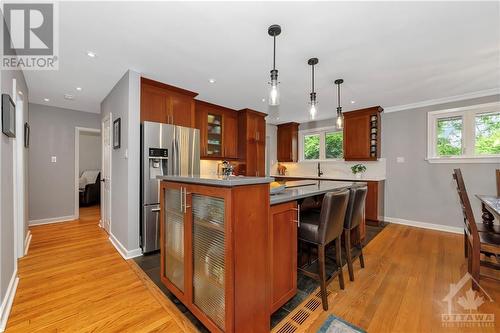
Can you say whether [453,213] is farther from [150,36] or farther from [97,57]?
[97,57]

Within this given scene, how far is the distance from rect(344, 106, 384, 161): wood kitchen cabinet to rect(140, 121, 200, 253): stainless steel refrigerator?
371 centimetres

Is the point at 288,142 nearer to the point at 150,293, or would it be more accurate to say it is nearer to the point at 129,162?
the point at 129,162

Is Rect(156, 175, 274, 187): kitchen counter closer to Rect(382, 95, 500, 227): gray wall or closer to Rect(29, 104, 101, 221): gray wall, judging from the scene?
Rect(382, 95, 500, 227): gray wall

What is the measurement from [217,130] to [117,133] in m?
1.96

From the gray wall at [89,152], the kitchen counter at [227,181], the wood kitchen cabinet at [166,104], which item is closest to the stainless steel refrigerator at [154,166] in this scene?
the wood kitchen cabinet at [166,104]

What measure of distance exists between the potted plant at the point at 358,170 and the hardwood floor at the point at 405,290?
1901mm

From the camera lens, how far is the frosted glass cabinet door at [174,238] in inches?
69.1

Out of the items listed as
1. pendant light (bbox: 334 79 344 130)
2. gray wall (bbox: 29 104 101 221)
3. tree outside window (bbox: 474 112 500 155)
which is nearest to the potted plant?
tree outside window (bbox: 474 112 500 155)

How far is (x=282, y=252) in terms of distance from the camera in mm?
1676

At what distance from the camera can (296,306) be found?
180 centimetres

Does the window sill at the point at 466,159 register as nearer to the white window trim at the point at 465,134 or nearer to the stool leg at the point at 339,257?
the white window trim at the point at 465,134

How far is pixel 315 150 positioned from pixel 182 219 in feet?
16.1

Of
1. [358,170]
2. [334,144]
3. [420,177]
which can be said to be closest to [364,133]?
[358,170]

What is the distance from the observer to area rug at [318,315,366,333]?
5.01 feet
